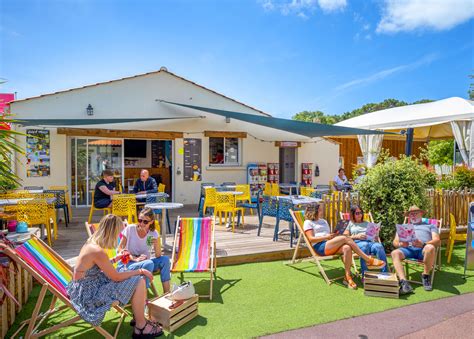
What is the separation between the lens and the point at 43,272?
3037mm

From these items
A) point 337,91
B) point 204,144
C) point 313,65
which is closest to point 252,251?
point 204,144

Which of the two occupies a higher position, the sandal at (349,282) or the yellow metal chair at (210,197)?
the yellow metal chair at (210,197)

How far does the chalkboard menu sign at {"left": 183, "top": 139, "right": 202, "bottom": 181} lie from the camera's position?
11.0m

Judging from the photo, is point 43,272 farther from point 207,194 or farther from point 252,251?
point 207,194

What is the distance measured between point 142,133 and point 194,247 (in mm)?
6480

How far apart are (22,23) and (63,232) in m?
5.56

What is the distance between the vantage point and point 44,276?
2963 millimetres

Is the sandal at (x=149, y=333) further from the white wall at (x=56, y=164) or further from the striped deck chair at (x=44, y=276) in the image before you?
the white wall at (x=56, y=164)

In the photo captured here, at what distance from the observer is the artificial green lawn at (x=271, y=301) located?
3.27 meters

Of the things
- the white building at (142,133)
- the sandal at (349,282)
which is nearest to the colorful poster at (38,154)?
the white building at (142,133)

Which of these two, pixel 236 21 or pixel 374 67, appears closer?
pixel 236 21

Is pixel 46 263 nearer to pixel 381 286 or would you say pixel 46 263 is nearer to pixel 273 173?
pixel 381 286

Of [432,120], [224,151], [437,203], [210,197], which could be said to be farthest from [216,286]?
[224,151]

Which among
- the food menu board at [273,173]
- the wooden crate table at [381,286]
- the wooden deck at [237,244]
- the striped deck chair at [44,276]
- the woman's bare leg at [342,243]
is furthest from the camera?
the food menu board at [273,173]
